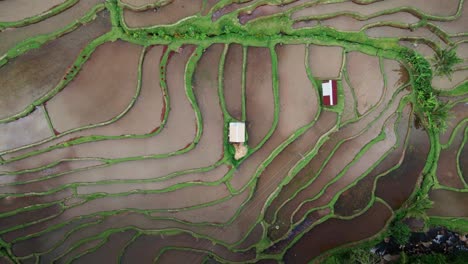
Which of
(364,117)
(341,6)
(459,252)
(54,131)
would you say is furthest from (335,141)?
(54,131)

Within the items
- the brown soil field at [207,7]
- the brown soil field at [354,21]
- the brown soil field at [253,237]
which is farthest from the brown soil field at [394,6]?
the brown soil field at [253,237]

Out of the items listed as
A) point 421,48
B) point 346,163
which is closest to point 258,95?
point 346,163

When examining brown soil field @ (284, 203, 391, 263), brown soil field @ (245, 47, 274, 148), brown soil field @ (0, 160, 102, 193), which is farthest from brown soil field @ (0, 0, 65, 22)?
brown soil field @ (284, 203, 391, 263)

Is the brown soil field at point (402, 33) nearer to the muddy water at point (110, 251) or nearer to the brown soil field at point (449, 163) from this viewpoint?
the brown soil field at point (449, 163)

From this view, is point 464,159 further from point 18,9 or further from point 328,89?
point 18,9

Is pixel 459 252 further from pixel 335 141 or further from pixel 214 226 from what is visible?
pixel 214 226

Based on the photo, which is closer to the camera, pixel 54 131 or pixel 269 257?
pixel 54 131

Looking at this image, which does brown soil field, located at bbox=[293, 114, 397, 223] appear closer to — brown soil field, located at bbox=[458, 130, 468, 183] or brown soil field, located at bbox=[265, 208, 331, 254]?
brown soil field, located at bbox=[265, 208, 331, 254]
